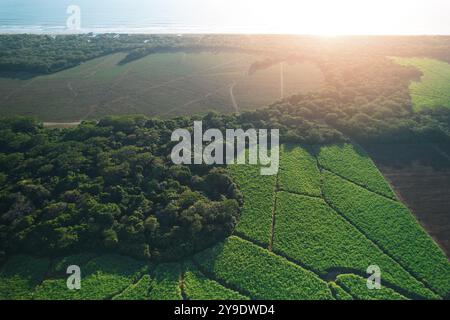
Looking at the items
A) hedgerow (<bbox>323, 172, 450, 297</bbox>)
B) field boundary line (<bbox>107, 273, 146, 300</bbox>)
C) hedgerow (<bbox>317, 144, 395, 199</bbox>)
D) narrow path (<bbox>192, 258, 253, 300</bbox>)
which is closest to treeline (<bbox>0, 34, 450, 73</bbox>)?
hedgerow (<bbox>317, 144, 395, 199</bbox>)

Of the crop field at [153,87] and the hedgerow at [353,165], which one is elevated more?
the crop field at [153,87]

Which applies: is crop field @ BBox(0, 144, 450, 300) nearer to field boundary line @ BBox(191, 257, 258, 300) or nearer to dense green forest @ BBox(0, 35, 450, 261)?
field boundary line @ BBox(191, 257, 258, 300)

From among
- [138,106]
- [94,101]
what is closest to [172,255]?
[138,106]

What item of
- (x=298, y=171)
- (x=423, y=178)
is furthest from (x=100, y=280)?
(x=423, y=178)

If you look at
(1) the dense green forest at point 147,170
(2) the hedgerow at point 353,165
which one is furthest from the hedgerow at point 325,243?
(2) the hedgerow at point 353,165

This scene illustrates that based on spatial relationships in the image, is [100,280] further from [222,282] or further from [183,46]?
[183,46]

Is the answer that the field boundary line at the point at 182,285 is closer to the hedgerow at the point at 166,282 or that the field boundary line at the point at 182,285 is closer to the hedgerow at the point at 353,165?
the hedgerow at the point at 166,282
